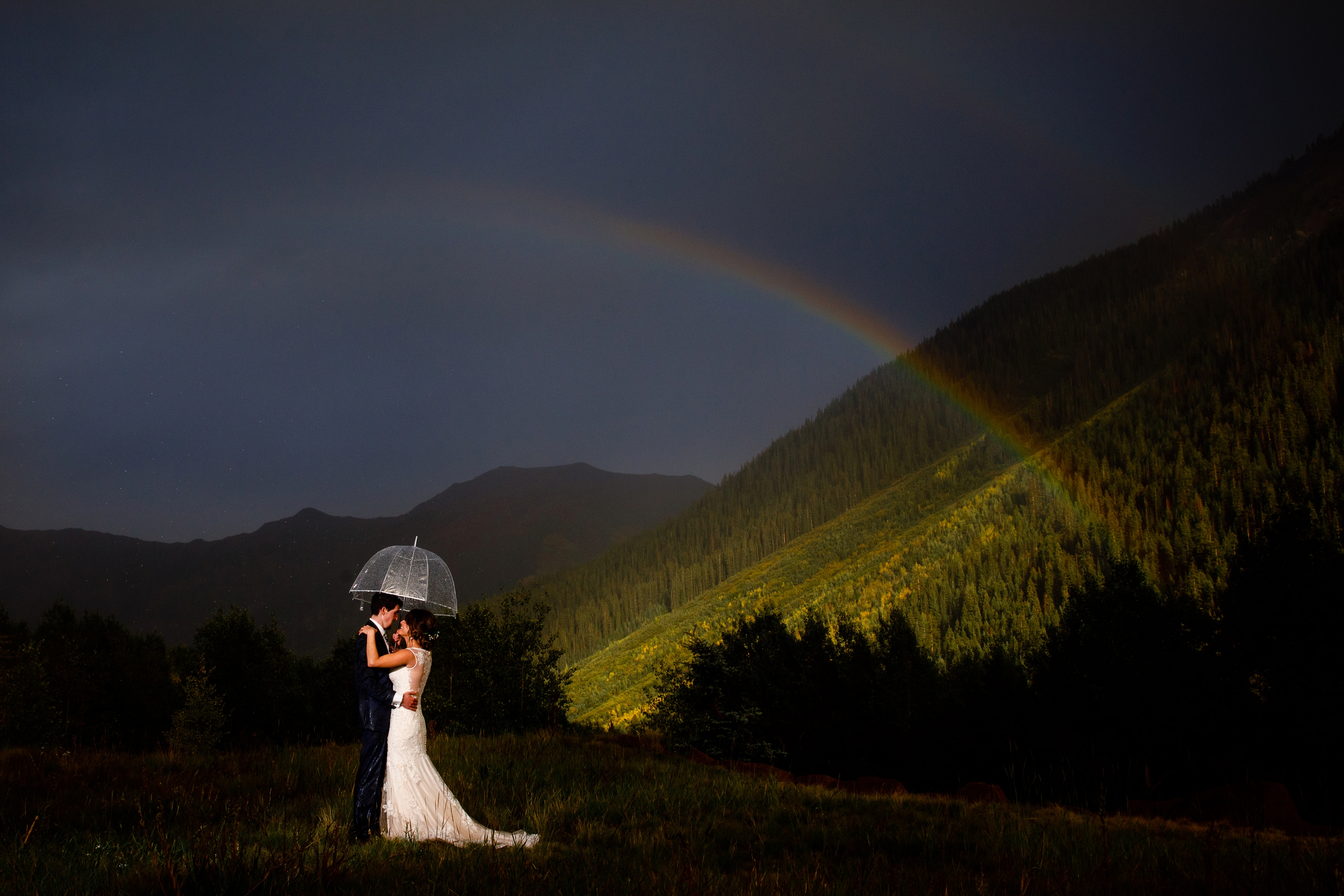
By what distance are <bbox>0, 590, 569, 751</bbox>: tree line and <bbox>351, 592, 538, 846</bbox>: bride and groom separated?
1.04ft

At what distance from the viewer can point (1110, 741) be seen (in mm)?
32406

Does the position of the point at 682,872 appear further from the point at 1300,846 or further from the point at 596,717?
the point at 596,717

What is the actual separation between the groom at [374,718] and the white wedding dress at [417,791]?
0.08 m

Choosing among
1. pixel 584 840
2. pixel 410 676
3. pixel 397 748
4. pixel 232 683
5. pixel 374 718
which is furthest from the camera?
pixel 232 683

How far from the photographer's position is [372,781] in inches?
254

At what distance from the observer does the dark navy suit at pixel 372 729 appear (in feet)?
20.9

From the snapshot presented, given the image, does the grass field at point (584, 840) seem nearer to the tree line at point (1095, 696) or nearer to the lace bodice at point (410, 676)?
the lace bodice at point (410, 676)

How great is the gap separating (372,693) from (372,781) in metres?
0.77

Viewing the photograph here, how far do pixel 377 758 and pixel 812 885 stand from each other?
4204 mm

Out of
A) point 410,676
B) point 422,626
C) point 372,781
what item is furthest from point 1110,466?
point 372,781

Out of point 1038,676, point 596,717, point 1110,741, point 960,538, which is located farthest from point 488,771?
point 960,538

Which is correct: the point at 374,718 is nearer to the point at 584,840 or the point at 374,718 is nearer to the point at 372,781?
the point at 372,781

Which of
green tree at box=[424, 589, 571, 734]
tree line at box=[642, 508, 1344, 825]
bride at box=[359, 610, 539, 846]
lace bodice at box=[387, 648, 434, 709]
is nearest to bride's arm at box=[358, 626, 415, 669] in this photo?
bride at box=[359, 610, 539, 846]

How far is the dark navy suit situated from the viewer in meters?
6.37
